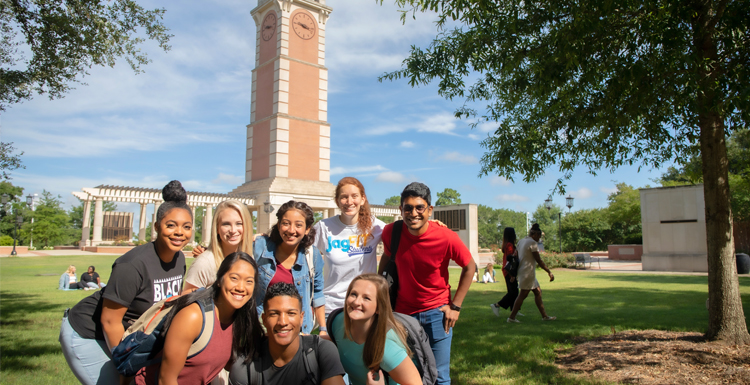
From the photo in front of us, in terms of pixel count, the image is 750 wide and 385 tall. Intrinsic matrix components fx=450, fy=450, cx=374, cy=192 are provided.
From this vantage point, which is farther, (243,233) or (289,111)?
(289,111)

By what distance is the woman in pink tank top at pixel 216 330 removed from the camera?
259 cm

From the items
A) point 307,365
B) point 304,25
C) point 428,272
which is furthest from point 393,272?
point 304,25

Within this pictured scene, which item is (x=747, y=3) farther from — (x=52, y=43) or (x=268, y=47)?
(x=268, y=47)

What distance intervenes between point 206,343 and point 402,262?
5.63 feet

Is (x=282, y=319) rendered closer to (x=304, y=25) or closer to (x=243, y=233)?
(x=243, y=233)

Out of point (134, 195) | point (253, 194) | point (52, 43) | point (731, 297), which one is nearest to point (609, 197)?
point (253, 194)

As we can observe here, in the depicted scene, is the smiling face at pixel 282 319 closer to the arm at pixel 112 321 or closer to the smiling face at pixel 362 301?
the smiling face at pixel 362 301

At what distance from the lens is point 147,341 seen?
2.64 metres

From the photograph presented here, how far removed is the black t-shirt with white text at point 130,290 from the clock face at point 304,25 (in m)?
39.1

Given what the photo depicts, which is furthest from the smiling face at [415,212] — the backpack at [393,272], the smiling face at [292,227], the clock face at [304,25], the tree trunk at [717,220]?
the clock face at [304,25]

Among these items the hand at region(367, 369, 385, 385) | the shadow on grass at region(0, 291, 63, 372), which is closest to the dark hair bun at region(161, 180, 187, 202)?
the hand at region(367, 369, 385, 385)

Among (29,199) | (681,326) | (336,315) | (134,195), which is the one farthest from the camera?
(134,195)

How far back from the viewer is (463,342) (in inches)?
269

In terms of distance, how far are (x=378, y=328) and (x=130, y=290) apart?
5.21 feet
